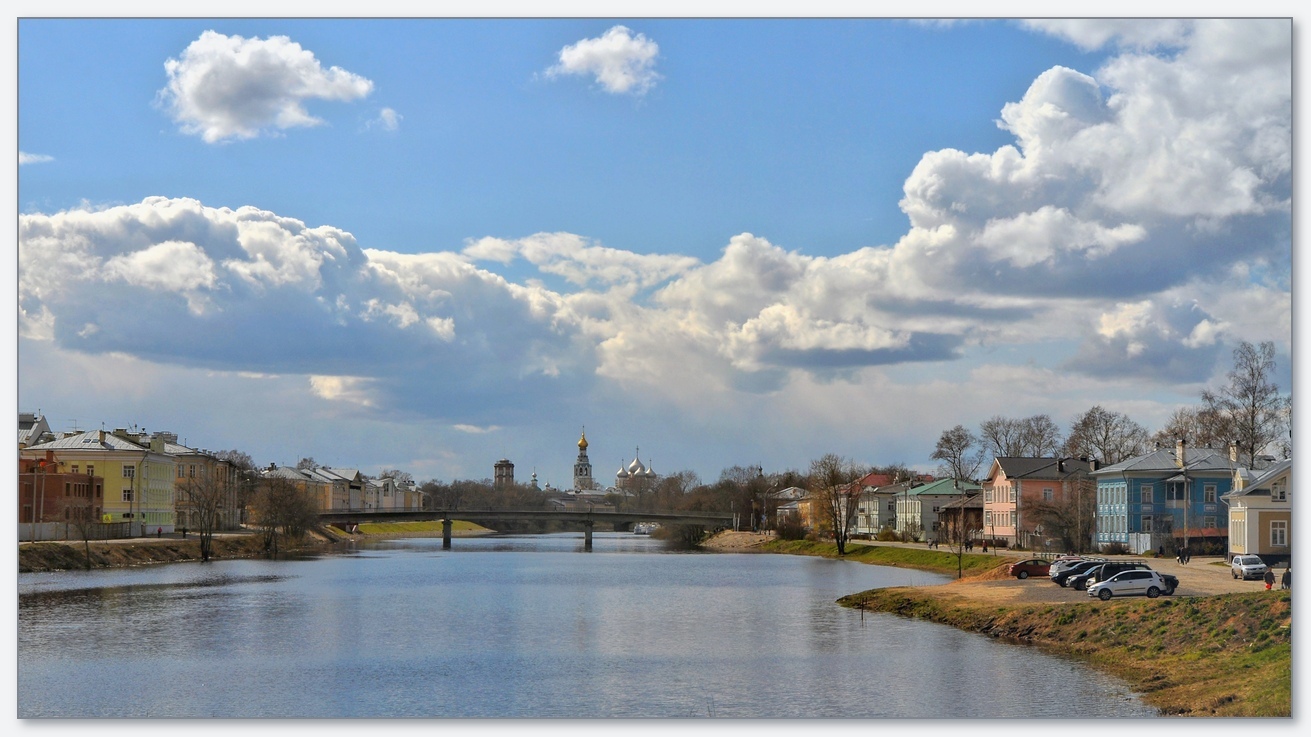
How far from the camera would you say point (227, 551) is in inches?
4456

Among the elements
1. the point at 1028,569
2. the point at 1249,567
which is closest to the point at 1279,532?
the point at 1249,567

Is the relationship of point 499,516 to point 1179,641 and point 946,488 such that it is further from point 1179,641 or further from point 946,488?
point 1179,641

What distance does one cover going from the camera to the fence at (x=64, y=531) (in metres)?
88.1

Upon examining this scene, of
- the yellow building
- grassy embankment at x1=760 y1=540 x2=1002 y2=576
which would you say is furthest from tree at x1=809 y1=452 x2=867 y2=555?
the yellow building

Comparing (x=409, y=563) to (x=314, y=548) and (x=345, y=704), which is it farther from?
(x=345, y=704)

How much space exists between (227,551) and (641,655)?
79723 millimetres

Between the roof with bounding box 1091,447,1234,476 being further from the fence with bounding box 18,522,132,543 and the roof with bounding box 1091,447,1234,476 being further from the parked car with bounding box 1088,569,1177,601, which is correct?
the fence with bounding box 18,522,132,543

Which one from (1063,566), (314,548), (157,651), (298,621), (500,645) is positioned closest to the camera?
(157,651)

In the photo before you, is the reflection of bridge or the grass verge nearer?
the grass verge

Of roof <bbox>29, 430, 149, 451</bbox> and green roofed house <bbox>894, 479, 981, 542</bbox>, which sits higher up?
roof <bbox>29, 430, 149, 451</bbox>

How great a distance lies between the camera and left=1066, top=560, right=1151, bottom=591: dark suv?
5456 cm

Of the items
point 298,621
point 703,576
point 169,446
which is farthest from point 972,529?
point 169,446

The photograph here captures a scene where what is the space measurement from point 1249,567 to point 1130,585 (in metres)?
8.79

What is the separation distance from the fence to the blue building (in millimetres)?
75791
